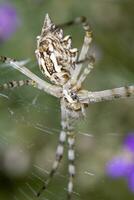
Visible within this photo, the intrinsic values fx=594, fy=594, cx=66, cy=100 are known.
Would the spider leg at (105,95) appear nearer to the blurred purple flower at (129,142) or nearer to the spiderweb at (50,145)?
the spiderweb at (50,145)

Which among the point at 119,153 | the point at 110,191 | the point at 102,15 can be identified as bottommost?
the point at 110,191

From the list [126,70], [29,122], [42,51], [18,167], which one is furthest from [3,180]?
[42,51]

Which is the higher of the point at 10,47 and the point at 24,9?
the point at 24,9

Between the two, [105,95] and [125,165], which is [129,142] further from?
[105,95]

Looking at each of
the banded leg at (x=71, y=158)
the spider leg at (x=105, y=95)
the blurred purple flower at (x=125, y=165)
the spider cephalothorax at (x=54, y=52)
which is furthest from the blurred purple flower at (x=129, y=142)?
the spider cephalothorax at (x=54, y=52)

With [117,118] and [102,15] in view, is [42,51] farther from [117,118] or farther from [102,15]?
[102,15]

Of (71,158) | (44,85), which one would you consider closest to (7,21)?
(71,158)

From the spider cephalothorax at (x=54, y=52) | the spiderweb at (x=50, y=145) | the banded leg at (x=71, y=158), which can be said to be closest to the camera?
the spider cephalothorax at (x=54, y=52)
